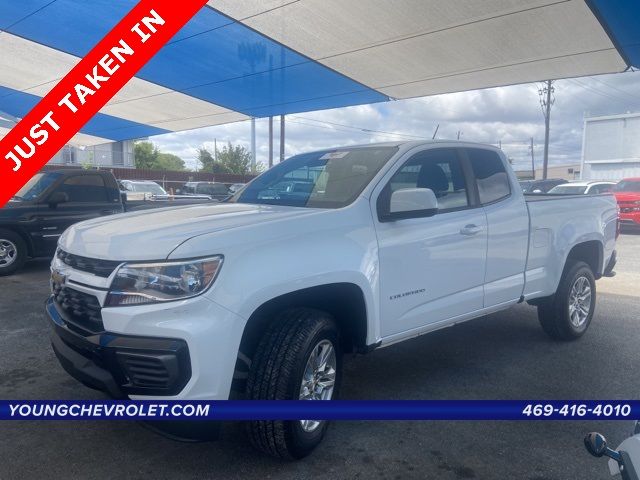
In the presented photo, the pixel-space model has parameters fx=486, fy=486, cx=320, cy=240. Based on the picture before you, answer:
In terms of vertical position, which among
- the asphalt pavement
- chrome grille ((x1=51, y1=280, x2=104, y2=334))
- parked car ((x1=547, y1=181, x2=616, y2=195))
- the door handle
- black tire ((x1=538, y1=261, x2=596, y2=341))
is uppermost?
parked car ((x1=547, y1=181, x2=616, y2=195))

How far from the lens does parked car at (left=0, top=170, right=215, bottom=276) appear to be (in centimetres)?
739

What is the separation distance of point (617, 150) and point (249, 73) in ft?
154

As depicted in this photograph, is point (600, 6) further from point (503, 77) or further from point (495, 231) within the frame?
point (495, 231)

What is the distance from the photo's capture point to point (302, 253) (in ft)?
8.57

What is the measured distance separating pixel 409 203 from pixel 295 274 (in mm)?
968

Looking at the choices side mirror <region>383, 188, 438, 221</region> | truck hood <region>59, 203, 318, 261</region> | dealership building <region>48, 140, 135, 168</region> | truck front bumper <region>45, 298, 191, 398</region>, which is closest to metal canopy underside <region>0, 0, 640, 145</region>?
side mirror <region>383, 188, 438, 221</region>

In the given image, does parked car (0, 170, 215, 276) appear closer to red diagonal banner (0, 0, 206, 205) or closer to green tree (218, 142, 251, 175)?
red diagonal banner (0, 0, 206, 205)

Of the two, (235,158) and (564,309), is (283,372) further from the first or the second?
(235,158)

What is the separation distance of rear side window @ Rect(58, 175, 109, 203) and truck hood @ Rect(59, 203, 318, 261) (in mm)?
5451

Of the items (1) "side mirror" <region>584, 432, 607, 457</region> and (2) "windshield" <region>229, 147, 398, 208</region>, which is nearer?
(1) "side mirror" <region>584, 432, 607, 457</region>

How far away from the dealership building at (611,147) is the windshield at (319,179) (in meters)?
48.3

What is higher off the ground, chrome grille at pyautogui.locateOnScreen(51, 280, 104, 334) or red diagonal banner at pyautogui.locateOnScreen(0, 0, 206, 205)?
red diagonal banner at pyautogui.locateOnScreen(0, 0, 206, 205)

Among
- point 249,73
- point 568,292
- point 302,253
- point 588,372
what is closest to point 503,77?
point 249,73

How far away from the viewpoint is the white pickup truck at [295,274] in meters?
2.26
